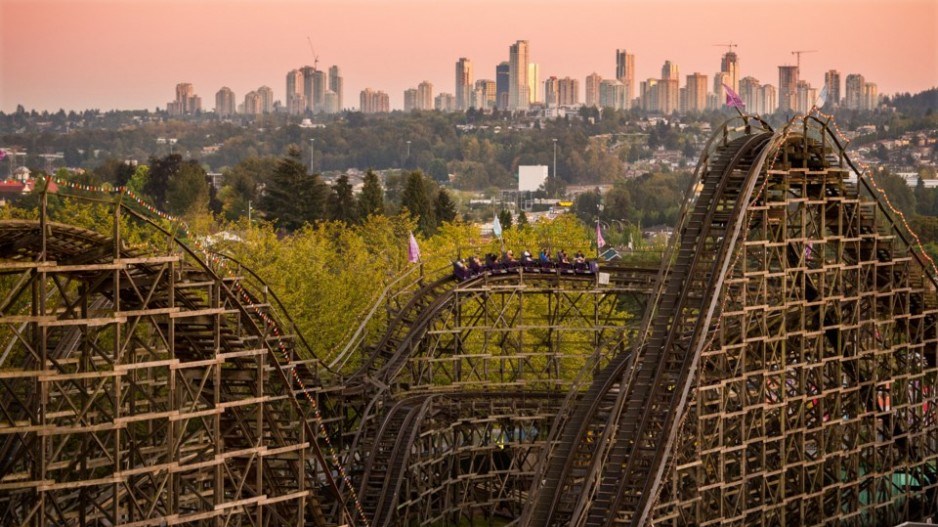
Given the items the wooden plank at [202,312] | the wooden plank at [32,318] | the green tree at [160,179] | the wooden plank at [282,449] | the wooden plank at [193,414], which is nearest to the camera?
the wooden plank at [32,318]

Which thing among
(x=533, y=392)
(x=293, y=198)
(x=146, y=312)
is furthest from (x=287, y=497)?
(x=293, y=198)

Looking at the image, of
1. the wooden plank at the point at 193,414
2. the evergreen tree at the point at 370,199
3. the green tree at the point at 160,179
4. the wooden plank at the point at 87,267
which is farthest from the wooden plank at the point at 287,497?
the green tree at the point at 160,179

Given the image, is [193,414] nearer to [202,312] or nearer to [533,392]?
[202,312]

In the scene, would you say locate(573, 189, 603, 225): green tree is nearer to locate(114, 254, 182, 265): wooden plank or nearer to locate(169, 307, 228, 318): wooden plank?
locate(169, 307, 228, 318): wooden plank

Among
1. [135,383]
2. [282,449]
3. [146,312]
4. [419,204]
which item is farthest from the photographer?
[419,204]

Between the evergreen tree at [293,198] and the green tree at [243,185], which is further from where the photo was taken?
the green tree at [243,185]

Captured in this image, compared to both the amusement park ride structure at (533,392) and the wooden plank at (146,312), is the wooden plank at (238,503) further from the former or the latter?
the wooden plank at (146,312)
